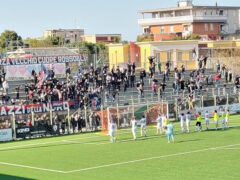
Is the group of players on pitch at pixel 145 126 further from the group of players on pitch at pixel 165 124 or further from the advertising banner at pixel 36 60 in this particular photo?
the advertising banner at pixel 36 60

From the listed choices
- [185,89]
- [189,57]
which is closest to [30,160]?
[185,89]

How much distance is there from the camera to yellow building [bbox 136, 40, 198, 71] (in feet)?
252

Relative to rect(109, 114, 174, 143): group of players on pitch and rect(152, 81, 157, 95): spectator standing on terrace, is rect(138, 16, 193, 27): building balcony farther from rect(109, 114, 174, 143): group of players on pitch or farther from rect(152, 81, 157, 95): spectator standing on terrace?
rect(109, 114, 174, 143): group of players on pitch

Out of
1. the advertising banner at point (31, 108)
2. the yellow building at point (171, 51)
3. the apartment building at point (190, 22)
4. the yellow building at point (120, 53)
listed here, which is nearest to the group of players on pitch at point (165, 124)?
the advertising banner at point (31, 108)

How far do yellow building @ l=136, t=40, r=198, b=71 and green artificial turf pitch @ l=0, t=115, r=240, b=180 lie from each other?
95.0 feet

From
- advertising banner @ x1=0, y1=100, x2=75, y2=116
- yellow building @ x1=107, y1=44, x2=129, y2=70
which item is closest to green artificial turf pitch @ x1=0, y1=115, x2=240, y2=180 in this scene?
advertising banner @ x1=0, y1=100, x2=75, y2=116

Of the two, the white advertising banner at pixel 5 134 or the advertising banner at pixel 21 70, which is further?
the advertising banner at pixel 21 70

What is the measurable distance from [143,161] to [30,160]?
24.0 ft

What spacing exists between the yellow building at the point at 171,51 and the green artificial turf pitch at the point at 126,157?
28.9 meters

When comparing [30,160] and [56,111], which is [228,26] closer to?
[56,111]

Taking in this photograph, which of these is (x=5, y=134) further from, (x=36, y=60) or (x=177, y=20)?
(x=177, y=20)

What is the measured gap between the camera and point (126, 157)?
3497 cm

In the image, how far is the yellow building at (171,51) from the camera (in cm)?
7694

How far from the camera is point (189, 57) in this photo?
79250 millimetres
